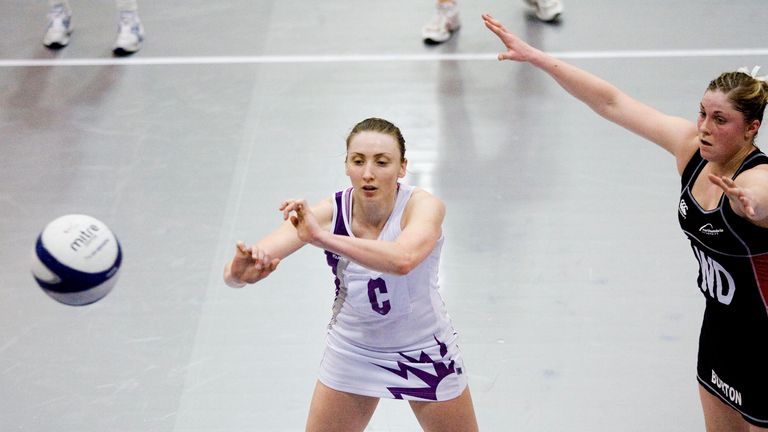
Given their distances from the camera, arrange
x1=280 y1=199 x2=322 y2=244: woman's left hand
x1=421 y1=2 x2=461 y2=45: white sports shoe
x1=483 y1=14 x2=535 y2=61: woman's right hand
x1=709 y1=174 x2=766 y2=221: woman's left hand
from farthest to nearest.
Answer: x1=421 y1=2 x2=461 y2=45: white sports shoe, x1=483 y1=14 x2=535 y2=61: woman's right hand, x1=280 y1=199 x2=322 y2=244: woman's left hand, x1=709 y1=174 x2=766 y2=221: woman's left hand

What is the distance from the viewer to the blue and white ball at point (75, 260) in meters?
3.86

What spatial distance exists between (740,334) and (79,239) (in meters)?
2.59

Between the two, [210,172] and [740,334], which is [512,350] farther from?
[210,172]

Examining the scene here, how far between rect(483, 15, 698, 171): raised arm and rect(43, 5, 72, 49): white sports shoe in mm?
5169

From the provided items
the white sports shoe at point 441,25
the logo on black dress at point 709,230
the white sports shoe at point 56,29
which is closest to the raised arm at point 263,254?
the logo on black dress at point 709,230

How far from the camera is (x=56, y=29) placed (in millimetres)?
8438

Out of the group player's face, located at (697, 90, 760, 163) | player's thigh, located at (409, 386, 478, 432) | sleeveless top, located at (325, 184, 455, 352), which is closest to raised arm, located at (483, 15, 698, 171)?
player's face, located at (697, 90, 760, 163)

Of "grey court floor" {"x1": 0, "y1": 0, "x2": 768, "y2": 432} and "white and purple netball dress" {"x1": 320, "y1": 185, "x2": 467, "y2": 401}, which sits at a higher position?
"white and purple netball dress" {"x1": 320, "y1": 185, "x2": 467, "y2": 401}

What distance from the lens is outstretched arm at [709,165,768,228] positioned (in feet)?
11.1

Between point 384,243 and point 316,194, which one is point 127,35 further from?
point 384,243

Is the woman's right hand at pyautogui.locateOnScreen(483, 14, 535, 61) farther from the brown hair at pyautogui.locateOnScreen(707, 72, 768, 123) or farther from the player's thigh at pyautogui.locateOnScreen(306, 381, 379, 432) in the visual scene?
the player's thigh at pyautogui.locateOnScreen(306, 381, 379, 432)

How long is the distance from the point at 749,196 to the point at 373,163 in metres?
1.38

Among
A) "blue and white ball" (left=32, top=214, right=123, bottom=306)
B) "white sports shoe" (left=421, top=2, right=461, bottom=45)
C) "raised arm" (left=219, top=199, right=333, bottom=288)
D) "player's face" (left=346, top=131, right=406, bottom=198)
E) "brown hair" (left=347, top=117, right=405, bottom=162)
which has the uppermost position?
"brown hair" (left=347, top=117, right=405, bottom=162)

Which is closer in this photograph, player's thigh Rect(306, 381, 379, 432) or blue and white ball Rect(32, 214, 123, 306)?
blue and white ball Rect(32, 214, 123, 306)
